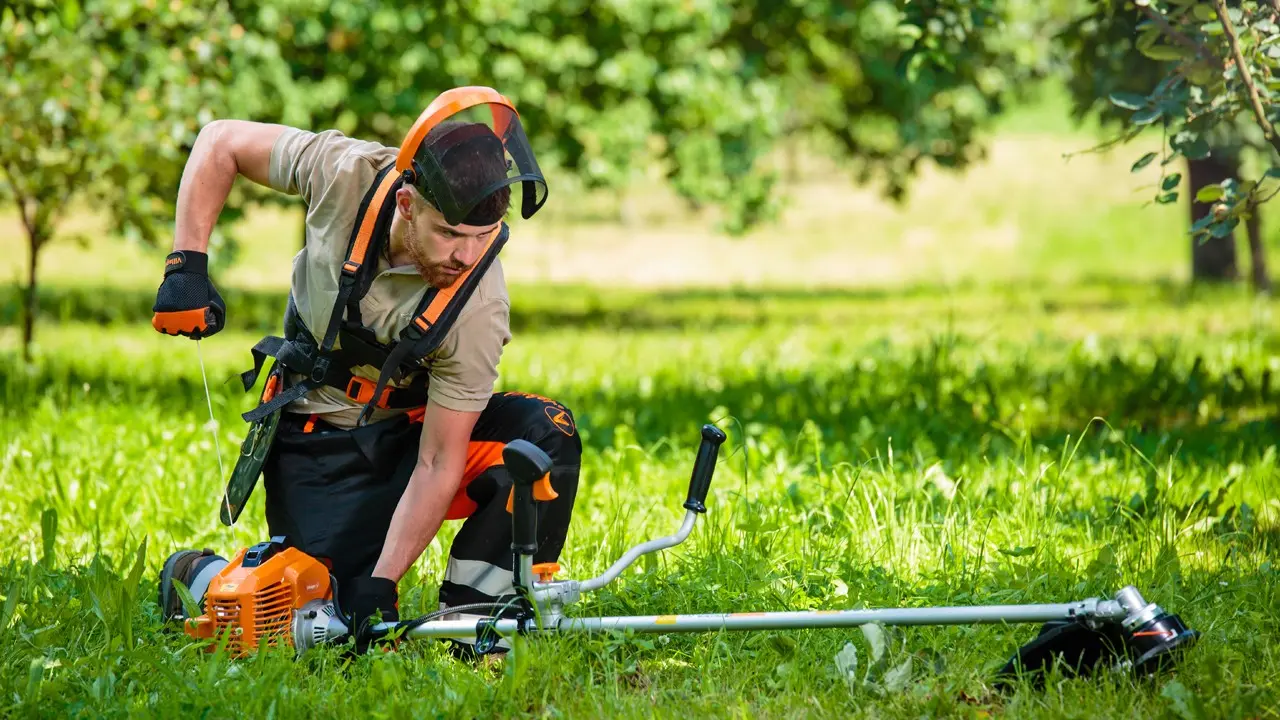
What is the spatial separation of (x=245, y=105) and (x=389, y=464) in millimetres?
7631

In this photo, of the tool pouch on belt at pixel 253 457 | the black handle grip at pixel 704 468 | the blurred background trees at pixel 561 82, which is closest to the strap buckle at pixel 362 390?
the tool pouch on belt at pixel 253 457

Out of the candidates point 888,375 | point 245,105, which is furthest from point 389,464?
point 245,105

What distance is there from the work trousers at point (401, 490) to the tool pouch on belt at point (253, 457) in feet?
0.25

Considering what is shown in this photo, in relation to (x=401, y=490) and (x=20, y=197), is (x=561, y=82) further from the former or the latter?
(x=401, y=490)

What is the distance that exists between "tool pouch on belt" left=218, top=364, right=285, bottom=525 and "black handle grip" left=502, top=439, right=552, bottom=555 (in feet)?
3.09

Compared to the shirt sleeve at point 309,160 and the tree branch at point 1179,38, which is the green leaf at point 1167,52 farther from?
the shirt sleeve at point 309,160

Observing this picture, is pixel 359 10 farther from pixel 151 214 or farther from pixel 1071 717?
pixel 1071 717

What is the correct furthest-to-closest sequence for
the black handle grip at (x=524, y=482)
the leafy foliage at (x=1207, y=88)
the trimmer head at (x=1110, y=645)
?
the leafy foliage at (x=1207, y=88) < the black handle grip at (x=524, y=482) < the trimmer head at (x=1110, y=645)

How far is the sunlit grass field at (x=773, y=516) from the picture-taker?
3.42 metres

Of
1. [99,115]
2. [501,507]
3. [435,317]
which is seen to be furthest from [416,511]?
[99,115]

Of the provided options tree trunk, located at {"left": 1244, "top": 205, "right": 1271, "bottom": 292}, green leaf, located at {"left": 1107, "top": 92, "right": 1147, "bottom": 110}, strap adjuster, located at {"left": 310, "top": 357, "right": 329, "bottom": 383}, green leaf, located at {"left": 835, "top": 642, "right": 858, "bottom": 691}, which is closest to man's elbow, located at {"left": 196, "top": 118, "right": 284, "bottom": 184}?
strap adjuster, located at {"left": 310, "top": 357, "right": 329, "bottom": 383}

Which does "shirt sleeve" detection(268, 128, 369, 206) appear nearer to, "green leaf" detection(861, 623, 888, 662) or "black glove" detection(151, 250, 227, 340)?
"black glove" detection(151, 250, 227, 340)

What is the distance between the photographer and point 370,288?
3834 millimetres

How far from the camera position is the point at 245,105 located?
11.0 meters
